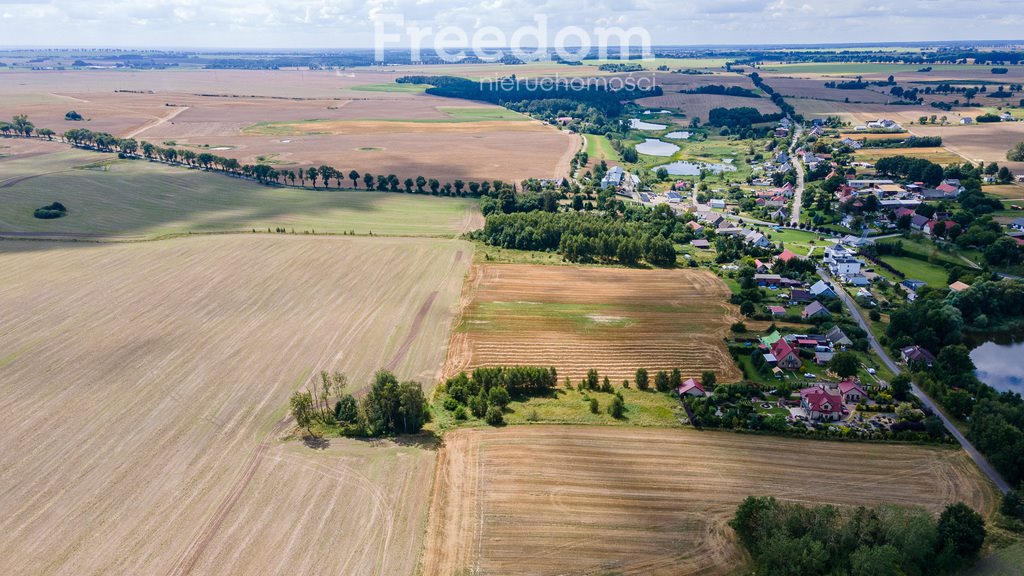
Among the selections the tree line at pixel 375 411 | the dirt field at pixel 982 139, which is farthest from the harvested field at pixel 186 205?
the dirt field at pixel 982 139

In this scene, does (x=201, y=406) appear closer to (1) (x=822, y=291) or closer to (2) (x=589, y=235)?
(2) (x=589, y=235)

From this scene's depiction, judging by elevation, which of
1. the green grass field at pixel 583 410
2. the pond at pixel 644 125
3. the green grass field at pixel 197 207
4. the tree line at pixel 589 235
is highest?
the pond at pixel 644 125

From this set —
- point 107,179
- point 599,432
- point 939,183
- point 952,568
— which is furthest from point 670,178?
point 107,179

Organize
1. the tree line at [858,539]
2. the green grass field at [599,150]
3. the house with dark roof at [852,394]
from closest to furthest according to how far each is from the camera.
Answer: the tree line at [858,539]
the house with dark roof at [852,394]
the green grass field at [599,150]

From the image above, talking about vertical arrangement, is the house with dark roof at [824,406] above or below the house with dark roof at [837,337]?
below

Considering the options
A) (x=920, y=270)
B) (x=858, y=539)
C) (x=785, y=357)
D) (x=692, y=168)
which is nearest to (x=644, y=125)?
(x=692, y=168)

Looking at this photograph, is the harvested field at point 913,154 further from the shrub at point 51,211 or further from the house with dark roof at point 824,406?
the shrub at point 51,211
